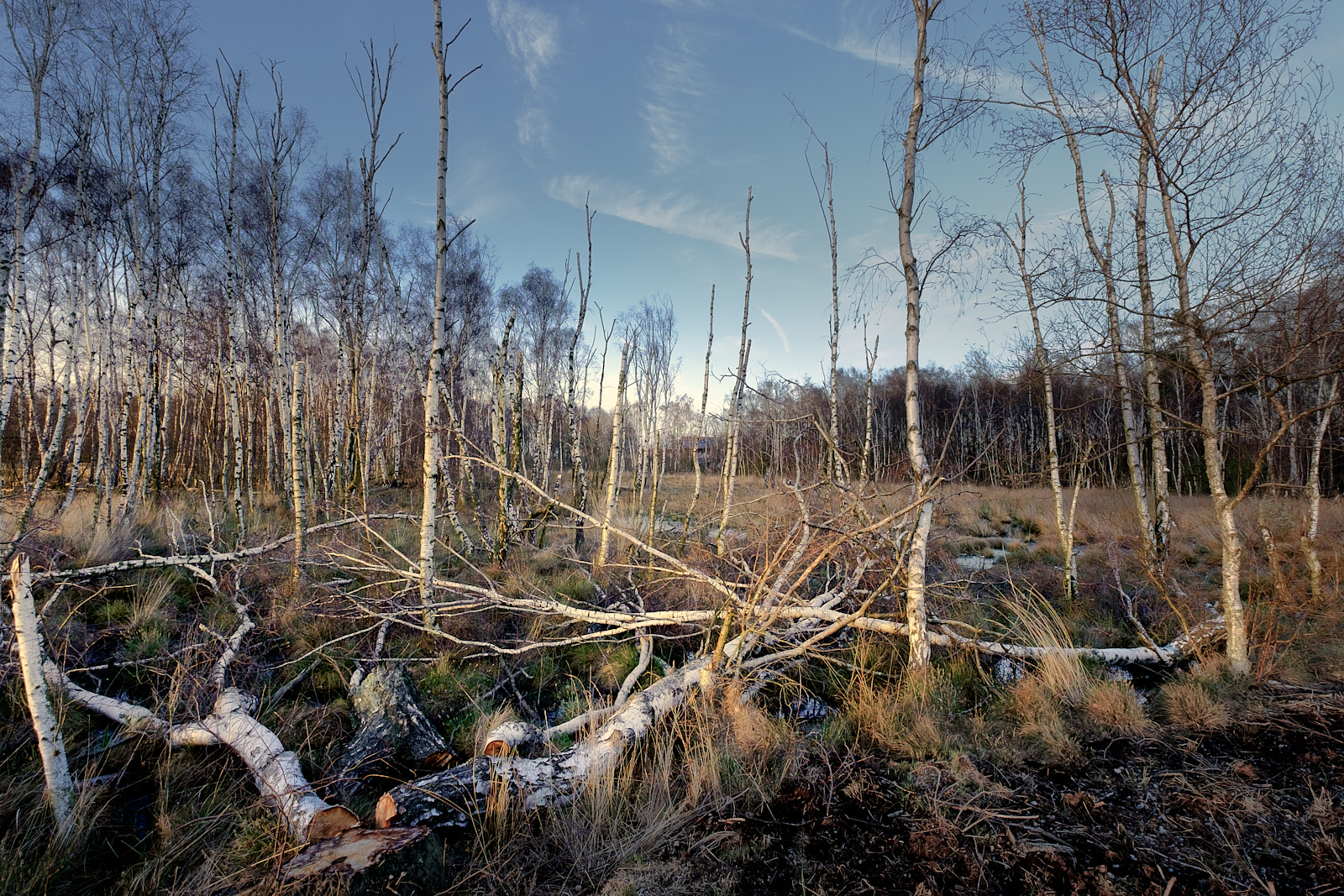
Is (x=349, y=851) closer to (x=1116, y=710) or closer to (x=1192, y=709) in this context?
(x=1116, y=710)

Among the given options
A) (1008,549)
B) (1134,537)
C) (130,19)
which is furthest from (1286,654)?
(130,19)

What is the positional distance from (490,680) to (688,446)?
27829mm

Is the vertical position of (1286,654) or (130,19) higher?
(130,19)

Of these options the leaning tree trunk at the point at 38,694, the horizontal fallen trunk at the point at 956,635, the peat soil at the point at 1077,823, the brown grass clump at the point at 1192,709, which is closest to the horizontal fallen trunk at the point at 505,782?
the peat soil at the point at 1077,823

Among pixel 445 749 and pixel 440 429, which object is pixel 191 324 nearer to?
pixel 440 429

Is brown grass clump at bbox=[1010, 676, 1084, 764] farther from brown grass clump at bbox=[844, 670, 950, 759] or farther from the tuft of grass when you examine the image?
brown grass clump at bbox=[844, 670, 950, 759]

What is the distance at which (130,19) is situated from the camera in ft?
27.3

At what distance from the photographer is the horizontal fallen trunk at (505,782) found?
246 centimetres

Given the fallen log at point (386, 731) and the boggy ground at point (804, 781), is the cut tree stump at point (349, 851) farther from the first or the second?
the fallen log at point (386, 731)

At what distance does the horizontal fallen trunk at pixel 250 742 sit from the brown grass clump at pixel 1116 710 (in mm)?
4318

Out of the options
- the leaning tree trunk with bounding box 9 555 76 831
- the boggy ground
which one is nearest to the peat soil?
the boggy ground

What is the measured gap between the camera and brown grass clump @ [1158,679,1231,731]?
317cm

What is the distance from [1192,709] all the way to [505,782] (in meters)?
4.24

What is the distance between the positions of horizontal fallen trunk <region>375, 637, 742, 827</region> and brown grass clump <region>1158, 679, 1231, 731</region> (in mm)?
3420
